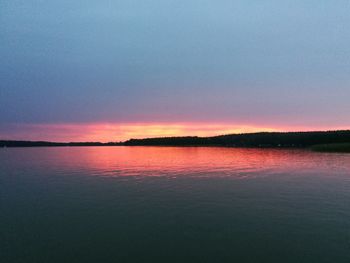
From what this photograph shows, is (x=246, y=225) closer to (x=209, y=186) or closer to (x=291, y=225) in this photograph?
(x=291, y=225)

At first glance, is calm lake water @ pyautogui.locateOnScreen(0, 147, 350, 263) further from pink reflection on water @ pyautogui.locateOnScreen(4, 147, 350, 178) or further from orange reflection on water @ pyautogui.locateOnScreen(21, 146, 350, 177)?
orange reflection on water @ pyautogui.locateOnScreen(21, 146, 350, 177)

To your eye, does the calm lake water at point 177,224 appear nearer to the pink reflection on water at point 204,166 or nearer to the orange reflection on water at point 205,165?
the pink reflection on water at point 204,166

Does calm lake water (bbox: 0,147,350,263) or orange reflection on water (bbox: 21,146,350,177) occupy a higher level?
orange reflection on water (bbox: 21,146,350,177)

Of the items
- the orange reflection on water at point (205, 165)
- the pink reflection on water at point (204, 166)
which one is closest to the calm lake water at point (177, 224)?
the pink reflection on water at point (204, 166)

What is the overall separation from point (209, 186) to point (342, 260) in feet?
79.9

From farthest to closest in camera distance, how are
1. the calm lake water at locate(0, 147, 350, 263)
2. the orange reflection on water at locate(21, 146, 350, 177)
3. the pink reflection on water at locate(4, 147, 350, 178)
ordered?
the orange reflection on water at locate(21, 146, 350, 177) → the pink reflection on water at locate(4, 147, 350, 178) → the calm lake water at locate(0, 147, 350, 263)

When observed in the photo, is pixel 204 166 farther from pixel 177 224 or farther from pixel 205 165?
pixel 177 224

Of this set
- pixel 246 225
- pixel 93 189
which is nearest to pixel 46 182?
pixel 93 189

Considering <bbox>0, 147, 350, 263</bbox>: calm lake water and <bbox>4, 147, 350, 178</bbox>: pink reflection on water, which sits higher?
<bbox>4, 147, 350, 178</bbox>: pink reflection on water

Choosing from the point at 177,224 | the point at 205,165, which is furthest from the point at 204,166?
the point at 177,224

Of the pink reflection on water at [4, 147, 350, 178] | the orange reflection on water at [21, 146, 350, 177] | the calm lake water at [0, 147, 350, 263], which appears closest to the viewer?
the calm lake water at [0, 147, 350, 263]

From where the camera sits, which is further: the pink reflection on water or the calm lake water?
the pink reflection on water

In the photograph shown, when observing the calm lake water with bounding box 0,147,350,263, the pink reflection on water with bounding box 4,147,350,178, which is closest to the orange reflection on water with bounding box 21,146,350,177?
the pink reflection on water with bounding box 4,147,350,178

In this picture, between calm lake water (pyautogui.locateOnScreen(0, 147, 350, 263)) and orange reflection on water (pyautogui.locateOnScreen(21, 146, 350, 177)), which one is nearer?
calm lake water (pyautogui.locateOnScreen(0, 147, 350, 263))
